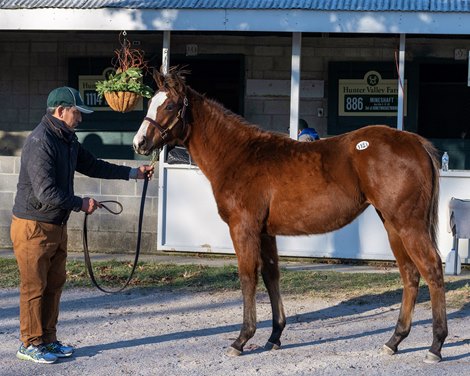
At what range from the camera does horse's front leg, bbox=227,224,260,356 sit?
20.8 ft

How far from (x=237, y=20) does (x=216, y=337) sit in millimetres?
4812

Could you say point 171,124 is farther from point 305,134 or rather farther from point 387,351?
point 305,134

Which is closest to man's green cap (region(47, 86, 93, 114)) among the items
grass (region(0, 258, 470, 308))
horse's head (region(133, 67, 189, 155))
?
horse's head (region(133, 67, 189, 155))

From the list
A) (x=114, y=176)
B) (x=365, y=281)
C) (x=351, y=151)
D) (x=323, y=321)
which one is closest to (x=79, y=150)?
(x=114, y=176)

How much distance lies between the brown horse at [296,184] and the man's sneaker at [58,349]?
4.08ft

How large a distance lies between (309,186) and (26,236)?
7.06 feet

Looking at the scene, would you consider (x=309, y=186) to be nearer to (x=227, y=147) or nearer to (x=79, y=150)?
(x=227, y=147)

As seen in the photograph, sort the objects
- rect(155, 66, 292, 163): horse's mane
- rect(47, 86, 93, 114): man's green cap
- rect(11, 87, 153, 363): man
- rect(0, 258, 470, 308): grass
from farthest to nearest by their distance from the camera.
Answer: rect(0, 258, 470, 308): grass, rect(155, 66, 292, 163): horse's mane, rect(47, 86, 93, 114): man's green cap, rect(11, 87, 153, 363): man

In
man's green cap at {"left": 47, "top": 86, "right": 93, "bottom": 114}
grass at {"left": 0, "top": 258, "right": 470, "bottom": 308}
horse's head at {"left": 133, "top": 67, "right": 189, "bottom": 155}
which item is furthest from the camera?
grass at {"left": 0, "top": 258, "right": 470, "bottom": 308}

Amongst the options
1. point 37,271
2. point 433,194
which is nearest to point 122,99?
point 37,271

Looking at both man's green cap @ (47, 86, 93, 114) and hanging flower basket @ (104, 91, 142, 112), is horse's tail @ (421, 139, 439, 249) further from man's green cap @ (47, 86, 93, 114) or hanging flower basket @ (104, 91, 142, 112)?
hanging flower basket @ (104, 91, 142, 112)

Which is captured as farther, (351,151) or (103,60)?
(103,60)

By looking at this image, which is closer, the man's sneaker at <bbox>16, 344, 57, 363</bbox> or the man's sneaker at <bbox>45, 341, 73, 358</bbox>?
the man's sneaker at <bbox>16, 344, 57, 363</bbox>

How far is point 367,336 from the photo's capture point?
22.8 ft
